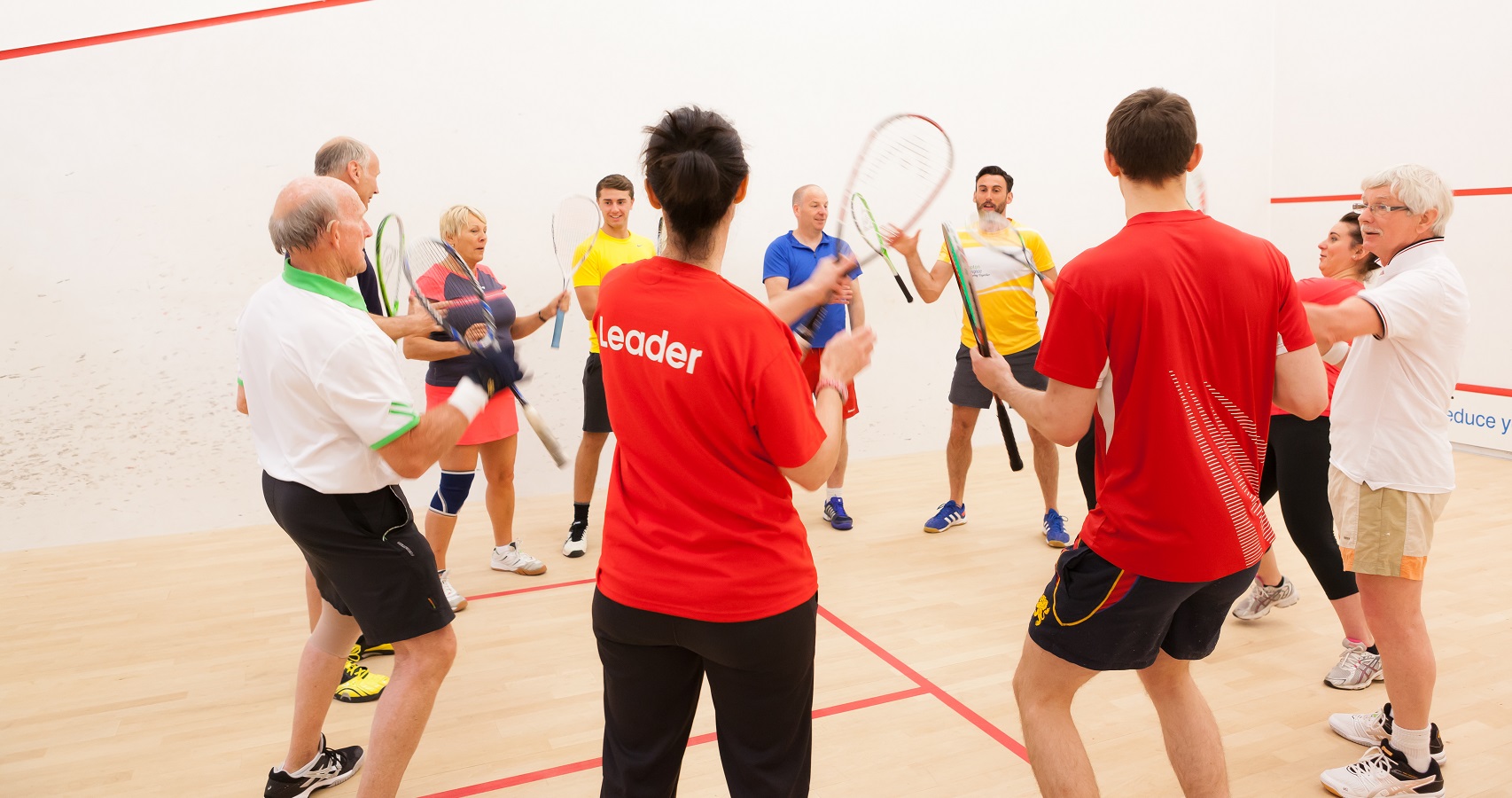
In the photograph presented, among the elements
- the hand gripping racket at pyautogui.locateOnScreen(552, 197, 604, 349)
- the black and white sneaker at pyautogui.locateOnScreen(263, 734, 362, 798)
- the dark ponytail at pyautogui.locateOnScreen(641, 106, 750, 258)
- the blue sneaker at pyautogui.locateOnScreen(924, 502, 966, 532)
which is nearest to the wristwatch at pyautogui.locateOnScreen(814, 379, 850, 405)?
the dark ponytail at pyautogui.locateOnScreen(641, 106, 750, 258)

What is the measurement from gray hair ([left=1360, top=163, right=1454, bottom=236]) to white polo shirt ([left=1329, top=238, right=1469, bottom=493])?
63 mm

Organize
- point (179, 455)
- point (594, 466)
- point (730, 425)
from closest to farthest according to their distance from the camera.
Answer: point (730, 425), point (594, 466), point (179, 455)

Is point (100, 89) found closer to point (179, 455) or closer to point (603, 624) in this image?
point (179, 455)

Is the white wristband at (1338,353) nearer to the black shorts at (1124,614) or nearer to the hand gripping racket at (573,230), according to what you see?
the black shorts at (1124,614)

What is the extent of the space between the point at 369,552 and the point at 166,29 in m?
3.57

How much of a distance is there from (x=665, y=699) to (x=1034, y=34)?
204 inches

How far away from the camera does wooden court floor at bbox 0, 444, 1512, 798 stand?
2084mm

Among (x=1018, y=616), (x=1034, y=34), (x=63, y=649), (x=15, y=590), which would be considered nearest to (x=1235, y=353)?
(x=1018, y=616)

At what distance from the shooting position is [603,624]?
1278mm

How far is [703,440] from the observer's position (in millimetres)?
1171

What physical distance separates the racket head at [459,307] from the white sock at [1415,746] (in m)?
2.02

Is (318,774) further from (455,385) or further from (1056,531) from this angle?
(1056,531)

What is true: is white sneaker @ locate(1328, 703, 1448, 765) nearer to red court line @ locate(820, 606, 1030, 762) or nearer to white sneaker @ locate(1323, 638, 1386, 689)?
white sneaker @ locate(1323, 638, 1386, 689)

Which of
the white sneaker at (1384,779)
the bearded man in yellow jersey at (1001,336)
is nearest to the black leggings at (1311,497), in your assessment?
the white sneaker at (1384,779)
